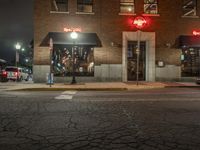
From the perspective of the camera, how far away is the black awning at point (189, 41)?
93.2ft

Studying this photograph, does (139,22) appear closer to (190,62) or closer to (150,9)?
(150,9)

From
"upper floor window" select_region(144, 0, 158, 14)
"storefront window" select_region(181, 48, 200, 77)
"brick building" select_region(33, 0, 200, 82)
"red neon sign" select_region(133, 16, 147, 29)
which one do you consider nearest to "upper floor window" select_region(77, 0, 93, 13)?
"brick building" select_region(33, 0, 200, 82)

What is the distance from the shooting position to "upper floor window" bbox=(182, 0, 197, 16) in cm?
2954

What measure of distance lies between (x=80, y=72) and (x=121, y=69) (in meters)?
3.63

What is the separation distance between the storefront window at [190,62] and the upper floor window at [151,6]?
4494mm

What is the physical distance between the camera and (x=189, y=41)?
93.6ft

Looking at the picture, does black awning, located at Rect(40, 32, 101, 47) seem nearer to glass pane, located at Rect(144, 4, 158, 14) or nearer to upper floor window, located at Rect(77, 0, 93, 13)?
upper floor window, located at Rect(77, 0, 93, 13)

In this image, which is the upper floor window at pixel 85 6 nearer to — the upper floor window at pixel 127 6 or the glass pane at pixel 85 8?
the glass pane at pixel 85 8

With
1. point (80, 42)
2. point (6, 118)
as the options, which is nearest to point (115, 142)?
point (6, 118)

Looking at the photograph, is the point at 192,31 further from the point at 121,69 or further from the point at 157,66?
the point at 121,69

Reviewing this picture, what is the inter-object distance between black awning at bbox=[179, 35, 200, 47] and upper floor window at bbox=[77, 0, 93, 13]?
27.4ft

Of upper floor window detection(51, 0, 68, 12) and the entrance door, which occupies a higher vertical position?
upper floor window detection(51, 0, 68, 12)

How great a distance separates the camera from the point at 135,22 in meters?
28.2

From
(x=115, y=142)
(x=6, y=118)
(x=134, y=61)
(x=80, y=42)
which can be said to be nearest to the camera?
(x=115, y=142)
